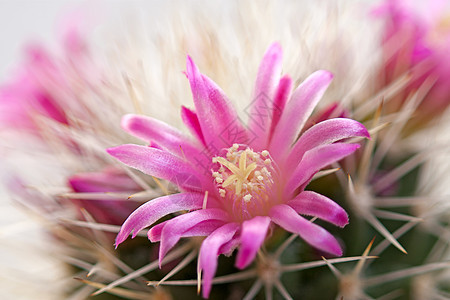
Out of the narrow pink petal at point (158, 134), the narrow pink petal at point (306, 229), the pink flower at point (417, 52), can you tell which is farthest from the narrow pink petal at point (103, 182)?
the pink flower at point (417, 52)

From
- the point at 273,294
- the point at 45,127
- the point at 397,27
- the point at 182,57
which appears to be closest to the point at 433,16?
the point at 397,27

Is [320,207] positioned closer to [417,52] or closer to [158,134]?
[158,134]

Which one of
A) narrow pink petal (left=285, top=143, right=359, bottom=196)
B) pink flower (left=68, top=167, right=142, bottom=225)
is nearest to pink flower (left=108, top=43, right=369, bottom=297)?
narrow pink petal (left=285, top=143, right=359, bottom=196)

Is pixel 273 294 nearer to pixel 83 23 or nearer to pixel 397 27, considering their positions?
pixel 397 27

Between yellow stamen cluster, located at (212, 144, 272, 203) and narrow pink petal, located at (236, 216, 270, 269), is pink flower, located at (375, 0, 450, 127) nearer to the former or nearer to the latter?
yellow stamen cluster, located at (212, 144, 272, 203)

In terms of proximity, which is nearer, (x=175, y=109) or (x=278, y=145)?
(x=278, y=145)

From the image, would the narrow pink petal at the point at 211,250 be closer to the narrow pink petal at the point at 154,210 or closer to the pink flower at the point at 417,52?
the narrow pink petal at the point at 154,210

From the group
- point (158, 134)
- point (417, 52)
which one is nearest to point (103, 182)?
point (158, 134)
